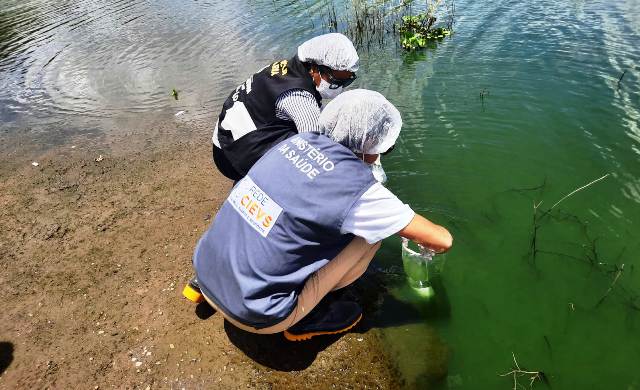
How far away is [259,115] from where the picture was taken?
2.90 metres

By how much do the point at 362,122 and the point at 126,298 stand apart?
2.16 meters

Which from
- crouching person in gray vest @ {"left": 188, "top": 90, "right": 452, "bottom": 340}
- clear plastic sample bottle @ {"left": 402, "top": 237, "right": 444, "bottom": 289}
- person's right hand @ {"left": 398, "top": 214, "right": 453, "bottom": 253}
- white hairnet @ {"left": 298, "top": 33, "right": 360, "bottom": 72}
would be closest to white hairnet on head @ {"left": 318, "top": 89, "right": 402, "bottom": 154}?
crouching person in gray vest @ {"left": 188, "top": 90, "right": 452, "bottom": 340}

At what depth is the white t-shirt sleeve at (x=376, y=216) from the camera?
1962mm

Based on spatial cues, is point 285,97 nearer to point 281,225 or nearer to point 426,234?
point 281,225

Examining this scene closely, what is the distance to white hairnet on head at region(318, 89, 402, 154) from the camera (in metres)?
2.10

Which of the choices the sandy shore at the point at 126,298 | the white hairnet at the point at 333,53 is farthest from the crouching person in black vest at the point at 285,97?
the sandy shore at the point at 126,298

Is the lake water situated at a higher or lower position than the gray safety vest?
lower

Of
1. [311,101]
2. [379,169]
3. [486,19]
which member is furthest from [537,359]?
[486,19]

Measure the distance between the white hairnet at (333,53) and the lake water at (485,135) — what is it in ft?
4.98

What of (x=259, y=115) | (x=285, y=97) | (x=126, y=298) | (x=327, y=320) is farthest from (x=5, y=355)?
(x=285, y=97)

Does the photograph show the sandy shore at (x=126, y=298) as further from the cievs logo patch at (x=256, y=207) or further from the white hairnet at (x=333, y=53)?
the white hairnet at (x=333, y=53)

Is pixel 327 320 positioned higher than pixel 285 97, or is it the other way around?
pixel 285 97

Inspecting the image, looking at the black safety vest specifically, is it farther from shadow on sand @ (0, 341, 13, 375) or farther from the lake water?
shadow on sand @ (0, 341, 13, 375)

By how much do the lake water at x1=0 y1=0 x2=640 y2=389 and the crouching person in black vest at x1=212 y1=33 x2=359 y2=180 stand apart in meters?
1.31
